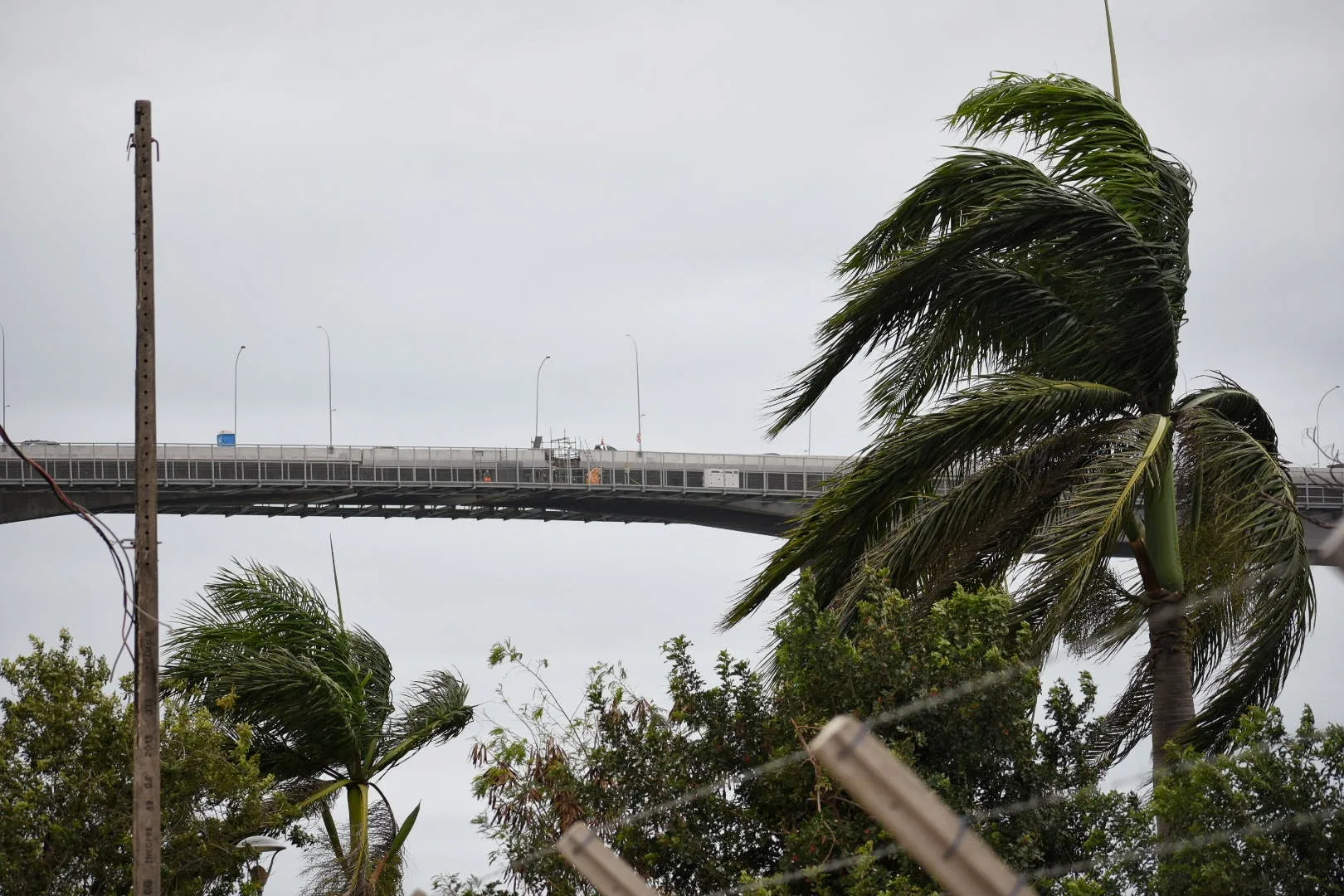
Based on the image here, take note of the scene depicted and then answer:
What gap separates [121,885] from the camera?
20578 millimetres

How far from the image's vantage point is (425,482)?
66062mm

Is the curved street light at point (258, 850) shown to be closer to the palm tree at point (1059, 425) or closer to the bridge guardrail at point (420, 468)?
the palm tree at point (1059, 425)

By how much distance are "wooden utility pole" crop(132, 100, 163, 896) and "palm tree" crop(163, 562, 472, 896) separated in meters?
8.37

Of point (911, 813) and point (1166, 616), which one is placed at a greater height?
point (911, 813)

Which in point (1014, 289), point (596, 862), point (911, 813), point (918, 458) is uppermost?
point (1014, 289)

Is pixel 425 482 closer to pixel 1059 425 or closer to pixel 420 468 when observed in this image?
pixel 420 468

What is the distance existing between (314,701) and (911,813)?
69.8 ft

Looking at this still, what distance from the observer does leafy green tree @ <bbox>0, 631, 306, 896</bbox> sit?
2061 cm

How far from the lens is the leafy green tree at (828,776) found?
12.9 metres

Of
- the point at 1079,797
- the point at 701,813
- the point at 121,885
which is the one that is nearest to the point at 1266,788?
the point at 1079,797

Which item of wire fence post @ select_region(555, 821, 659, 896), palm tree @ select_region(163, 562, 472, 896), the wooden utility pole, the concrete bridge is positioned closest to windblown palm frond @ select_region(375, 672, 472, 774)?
palm tree @ select_region(163, 562, 472, 896)

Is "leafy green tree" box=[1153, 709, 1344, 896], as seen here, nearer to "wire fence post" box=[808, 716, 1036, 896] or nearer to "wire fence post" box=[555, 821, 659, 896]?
"wire fence post" box=[555, 821, 659, 896]

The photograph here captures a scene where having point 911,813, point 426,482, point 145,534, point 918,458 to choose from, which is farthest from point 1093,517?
point 426,482

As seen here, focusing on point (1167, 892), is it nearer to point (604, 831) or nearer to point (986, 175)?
point (604, 831)
